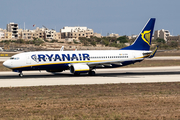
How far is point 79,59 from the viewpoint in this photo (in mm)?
47656

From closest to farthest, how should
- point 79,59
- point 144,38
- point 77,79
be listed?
1. point 77,79
2. point 79,59
3. point 144,38

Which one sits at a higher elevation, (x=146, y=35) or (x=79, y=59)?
(x=146, y=35)

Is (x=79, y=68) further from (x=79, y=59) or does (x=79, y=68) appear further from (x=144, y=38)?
(x=144, y=38)

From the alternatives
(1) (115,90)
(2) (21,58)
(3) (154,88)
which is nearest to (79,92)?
(1) (115,90)

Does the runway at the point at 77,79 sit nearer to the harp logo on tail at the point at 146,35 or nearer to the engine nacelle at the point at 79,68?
the engine nacelle at the point at 79,68

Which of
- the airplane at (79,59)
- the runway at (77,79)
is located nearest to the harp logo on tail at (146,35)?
the airplane at (79,59)

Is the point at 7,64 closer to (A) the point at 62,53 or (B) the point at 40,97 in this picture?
(A) the point at 62,53

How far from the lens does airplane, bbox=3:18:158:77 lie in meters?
45.0

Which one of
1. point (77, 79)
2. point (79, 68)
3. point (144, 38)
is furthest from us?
point (144, 38)

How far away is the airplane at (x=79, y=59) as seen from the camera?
45.0 m

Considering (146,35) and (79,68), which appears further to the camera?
(146,35)

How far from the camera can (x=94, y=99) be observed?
24922mm

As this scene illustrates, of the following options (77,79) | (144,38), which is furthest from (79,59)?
(144,38)

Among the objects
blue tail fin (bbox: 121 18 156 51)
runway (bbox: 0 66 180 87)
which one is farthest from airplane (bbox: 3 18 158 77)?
runway (bbox: 0 66 180 87)
